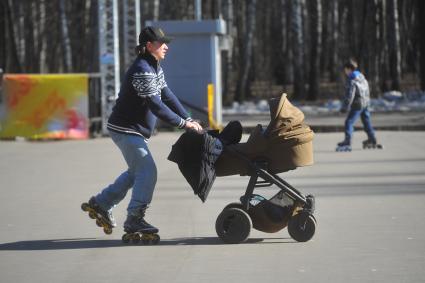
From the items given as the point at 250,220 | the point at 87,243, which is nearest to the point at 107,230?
the point at 87,243

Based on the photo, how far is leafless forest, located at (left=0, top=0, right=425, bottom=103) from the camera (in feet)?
154

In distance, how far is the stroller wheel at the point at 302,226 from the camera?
914 cm

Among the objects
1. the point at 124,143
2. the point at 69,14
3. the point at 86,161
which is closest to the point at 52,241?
the point at 124,143

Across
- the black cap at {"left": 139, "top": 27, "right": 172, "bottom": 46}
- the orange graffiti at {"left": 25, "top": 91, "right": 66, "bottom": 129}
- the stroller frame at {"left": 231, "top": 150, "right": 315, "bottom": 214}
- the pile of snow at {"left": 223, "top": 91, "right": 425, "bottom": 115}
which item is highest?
the black cap at {"left": 139, "top": 27, "right": 172, "bottom": 46}

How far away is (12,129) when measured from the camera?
2342cm

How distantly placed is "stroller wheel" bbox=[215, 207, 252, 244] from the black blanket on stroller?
0.31 meters

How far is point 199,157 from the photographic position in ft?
29.4

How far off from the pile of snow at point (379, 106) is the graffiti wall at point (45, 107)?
528 inches

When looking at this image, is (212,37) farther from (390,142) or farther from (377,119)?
(390,142)

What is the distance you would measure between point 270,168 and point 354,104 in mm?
10623

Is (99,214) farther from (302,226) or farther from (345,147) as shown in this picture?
(345,147)

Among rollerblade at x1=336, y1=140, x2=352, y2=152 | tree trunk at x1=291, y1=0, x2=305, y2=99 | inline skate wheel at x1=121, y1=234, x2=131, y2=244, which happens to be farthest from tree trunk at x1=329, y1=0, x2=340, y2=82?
inline skate wheel at x1=121, y1=234, x2=131, y2=244

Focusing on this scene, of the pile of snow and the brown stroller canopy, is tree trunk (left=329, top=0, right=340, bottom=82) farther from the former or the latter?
the brown stroller canopy

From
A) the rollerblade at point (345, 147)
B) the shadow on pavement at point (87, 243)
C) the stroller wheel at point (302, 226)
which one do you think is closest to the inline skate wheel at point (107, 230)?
the shadow on pavement at point (87, 243)
